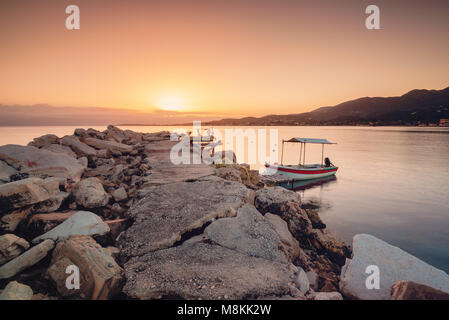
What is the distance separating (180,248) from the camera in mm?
4223

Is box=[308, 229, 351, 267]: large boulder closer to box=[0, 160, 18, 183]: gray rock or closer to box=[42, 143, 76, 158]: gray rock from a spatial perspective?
box=[0, 160, 18, 183]: gray rock

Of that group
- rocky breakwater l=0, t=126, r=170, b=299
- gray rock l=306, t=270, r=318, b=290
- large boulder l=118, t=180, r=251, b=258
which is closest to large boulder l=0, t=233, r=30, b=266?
rocky breakwater l=0, t=126, r=170, b=299

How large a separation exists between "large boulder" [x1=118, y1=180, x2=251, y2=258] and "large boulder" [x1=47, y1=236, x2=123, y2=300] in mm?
582

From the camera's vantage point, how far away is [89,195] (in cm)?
561

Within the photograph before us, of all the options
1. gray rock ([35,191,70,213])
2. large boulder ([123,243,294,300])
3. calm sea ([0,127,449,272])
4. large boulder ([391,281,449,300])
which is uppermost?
gray rock ([35,191,70,213])

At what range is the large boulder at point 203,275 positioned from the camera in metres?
3.28

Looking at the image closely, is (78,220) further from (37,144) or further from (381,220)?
(381,220)

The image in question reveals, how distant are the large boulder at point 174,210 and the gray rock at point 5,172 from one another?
129 inches

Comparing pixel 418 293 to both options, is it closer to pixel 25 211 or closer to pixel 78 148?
pixel 25 211

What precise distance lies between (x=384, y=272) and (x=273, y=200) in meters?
2.95

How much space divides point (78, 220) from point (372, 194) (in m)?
26.0

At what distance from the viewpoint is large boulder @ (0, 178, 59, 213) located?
435 cm
